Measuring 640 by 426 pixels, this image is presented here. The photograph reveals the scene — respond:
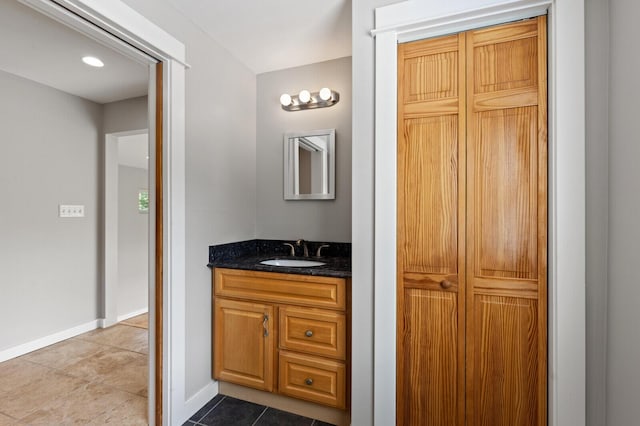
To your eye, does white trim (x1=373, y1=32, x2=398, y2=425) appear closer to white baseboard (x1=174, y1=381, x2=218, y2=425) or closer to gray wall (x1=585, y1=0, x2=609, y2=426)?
gray wall (x1=585, y1=0, x2=609, y2=426)

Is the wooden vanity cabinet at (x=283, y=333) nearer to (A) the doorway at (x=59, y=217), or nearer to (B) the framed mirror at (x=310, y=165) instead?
(B) the framed mirror at (x=310, y=165)

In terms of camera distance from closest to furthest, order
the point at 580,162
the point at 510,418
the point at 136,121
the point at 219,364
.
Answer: the point at 580,162 → the point at 510,418 → the point at 219,364 → the point at 136,121

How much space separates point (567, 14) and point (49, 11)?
2.11 meters

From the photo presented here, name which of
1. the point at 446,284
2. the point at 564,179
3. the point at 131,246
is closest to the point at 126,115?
the point at 131,246

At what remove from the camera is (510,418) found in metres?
1.33

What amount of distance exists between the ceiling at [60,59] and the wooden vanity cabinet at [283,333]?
1.81 m

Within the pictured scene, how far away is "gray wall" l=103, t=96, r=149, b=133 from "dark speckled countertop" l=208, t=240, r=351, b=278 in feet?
5.88

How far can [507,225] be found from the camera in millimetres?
1339

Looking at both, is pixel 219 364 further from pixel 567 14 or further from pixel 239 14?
pixel 567 14

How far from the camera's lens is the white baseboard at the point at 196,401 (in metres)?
1.76

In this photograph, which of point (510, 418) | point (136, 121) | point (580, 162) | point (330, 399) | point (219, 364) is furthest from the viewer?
point (136, 121)

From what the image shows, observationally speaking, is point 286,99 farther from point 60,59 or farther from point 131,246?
point 131,246

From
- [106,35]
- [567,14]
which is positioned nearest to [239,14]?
[106,35]

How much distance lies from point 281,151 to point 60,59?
5.84 feet
